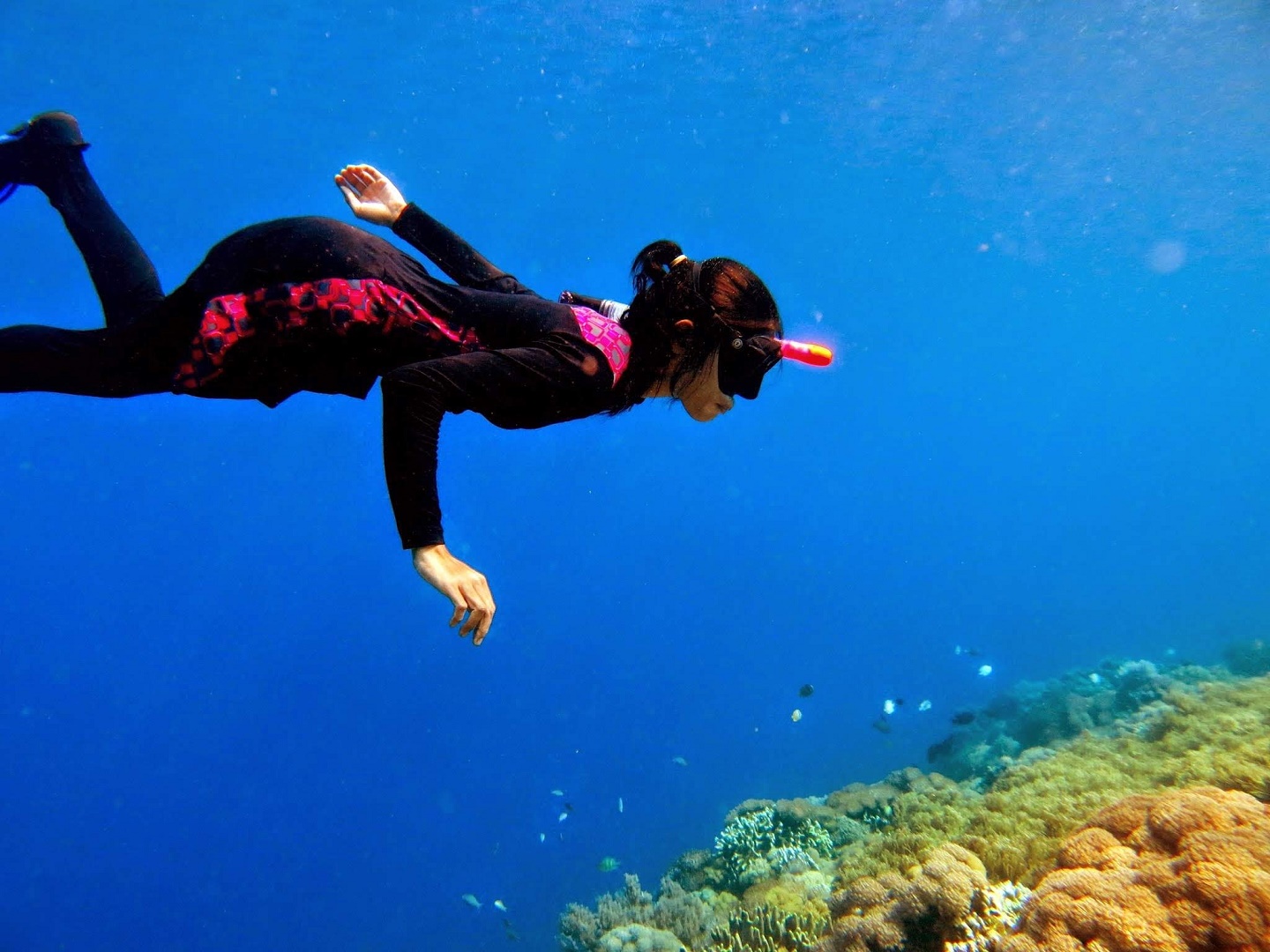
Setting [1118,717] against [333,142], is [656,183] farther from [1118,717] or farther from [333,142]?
[1118,717]

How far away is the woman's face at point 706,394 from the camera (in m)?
2.69

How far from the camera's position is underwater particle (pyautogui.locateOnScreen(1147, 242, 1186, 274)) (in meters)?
36.2

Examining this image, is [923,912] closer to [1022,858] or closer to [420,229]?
[1022,858]

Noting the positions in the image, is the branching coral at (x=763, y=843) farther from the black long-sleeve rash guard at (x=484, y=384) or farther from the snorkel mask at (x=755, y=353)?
the black long-sleeve rash guard at (x=484, y=384)

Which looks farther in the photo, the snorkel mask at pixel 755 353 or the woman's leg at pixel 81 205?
the woman's leg at pixel 81 205

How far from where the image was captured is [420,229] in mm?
3352

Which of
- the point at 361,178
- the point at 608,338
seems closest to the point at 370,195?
the point at 361,178

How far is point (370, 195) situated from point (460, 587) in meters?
2.57

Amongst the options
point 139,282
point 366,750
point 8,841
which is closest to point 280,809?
point 366,750

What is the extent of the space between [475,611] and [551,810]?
40.3m

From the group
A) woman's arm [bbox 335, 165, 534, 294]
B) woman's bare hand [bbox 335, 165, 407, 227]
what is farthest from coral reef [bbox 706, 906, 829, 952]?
woman's bare hand [bbox 335, 165, 407, 227]

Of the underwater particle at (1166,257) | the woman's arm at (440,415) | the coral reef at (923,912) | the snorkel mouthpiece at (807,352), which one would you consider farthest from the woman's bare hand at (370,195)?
the underwater particle at (1166,257)

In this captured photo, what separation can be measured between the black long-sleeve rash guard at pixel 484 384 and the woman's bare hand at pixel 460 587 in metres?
0.06

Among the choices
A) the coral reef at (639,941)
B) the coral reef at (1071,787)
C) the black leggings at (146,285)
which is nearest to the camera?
the black leggings at (146,285)
